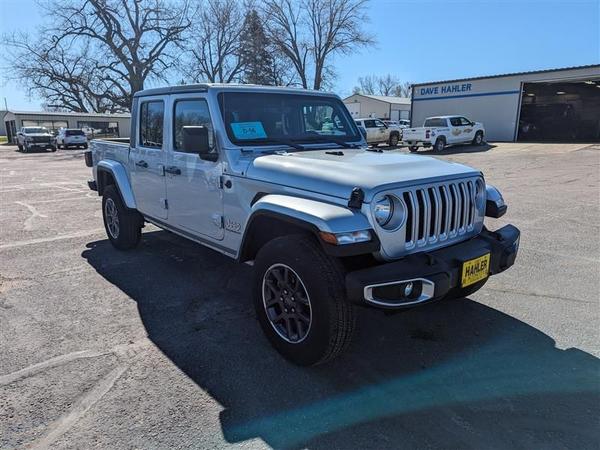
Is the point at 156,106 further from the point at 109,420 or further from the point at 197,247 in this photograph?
the point at 109,420

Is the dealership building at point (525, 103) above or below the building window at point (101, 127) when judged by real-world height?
above

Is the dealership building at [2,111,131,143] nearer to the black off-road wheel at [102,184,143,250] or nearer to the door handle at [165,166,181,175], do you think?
the black off-road wheel at [102,184,143,250]

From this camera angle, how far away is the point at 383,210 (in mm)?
2861

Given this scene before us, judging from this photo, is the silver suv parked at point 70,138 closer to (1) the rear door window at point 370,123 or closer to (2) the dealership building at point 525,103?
(1) the rear door window at point 370,123

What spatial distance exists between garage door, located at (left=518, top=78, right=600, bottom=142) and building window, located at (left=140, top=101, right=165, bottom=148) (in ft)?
102

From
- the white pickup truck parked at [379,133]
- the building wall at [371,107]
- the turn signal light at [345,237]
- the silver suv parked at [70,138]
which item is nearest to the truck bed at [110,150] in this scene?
the turn signal light at [345,237]

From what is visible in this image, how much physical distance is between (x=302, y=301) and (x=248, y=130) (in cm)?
174

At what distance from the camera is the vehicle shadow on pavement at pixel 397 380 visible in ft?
8.20

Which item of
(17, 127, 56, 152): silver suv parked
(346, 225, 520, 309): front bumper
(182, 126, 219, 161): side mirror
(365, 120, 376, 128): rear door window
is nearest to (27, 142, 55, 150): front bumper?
(17, 127, 56, 152): silver suv parked

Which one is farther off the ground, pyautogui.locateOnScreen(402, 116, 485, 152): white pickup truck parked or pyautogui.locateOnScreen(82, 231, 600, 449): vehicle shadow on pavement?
pyautogui.locateOnScreen(402, 116, 485, 152): white pickup truck parked

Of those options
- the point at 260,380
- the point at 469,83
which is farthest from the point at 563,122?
the point at 260,380

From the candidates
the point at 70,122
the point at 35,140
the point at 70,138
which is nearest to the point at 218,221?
the point at 35,140

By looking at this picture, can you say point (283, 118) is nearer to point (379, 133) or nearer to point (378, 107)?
point (379, 133)

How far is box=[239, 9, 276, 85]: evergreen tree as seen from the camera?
4300 cm
